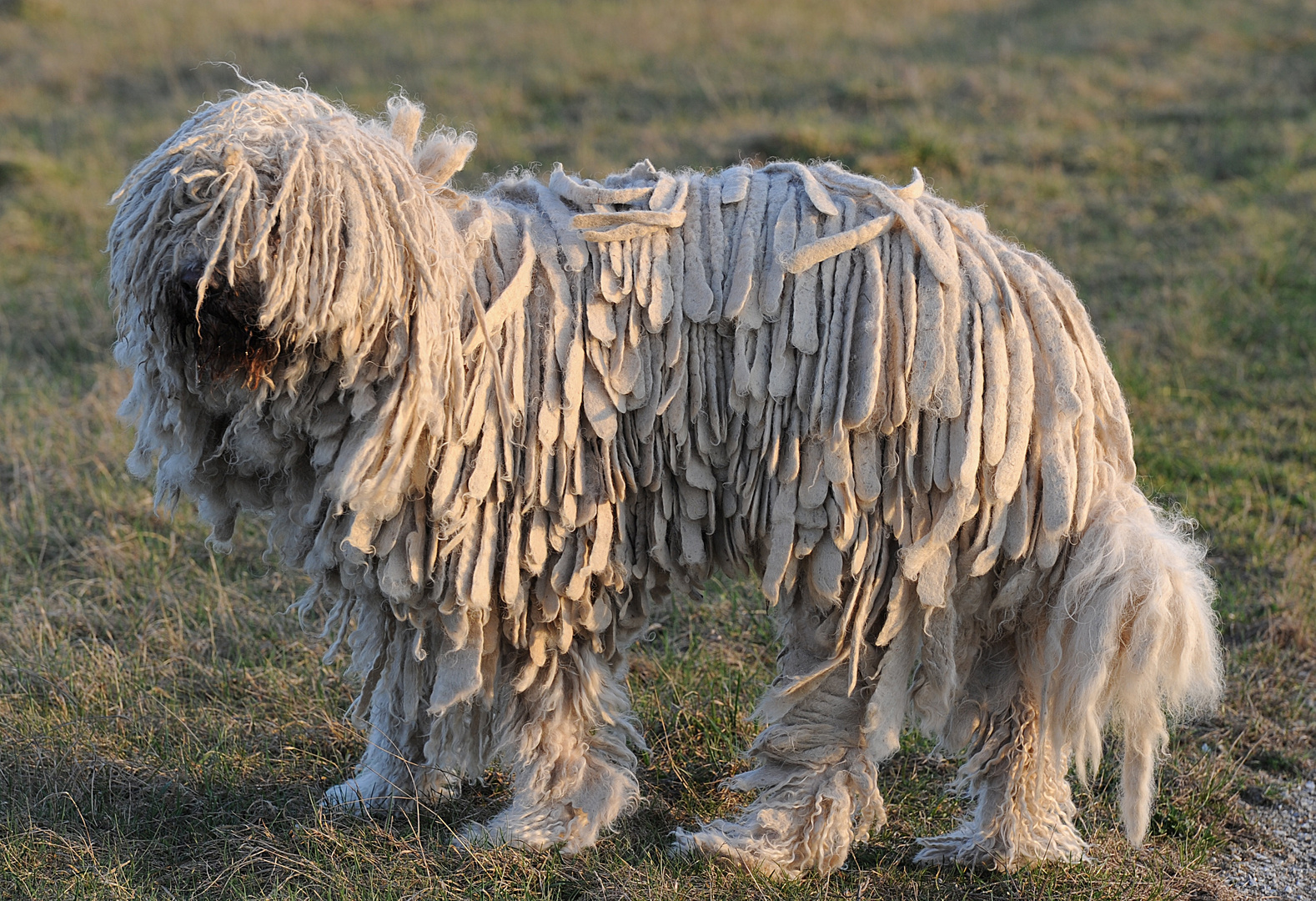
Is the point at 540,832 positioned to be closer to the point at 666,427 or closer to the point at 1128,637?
the point at 666,427

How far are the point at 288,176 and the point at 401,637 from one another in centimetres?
129

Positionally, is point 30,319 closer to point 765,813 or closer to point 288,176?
point 288,176

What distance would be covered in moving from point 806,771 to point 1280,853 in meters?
1.54

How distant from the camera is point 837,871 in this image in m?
→ 3.65

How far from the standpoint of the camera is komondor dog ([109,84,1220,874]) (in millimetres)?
2979

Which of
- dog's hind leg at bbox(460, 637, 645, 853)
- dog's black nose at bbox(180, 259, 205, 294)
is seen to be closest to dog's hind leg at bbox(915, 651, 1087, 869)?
dog's hind leg at bbox(460, 637, 645, 853)

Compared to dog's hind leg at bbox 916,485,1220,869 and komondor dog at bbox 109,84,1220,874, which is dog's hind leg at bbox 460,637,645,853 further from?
dog's hind leg at bbox 916,485,1220,869

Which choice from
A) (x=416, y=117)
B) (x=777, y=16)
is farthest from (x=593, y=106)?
(x=416, y=117)

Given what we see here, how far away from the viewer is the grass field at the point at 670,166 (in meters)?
3.69

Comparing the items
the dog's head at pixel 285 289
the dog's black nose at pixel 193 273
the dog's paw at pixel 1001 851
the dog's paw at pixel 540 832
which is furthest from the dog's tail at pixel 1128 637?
the dog's black nose at pixel 193 273

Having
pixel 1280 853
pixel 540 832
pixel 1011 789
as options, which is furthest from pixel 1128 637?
pixel 540 832

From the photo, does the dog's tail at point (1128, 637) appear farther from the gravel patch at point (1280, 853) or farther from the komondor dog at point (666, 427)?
the gravel patch at point (1280, 853)

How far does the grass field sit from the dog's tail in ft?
1.84

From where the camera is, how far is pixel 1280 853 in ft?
12.6
